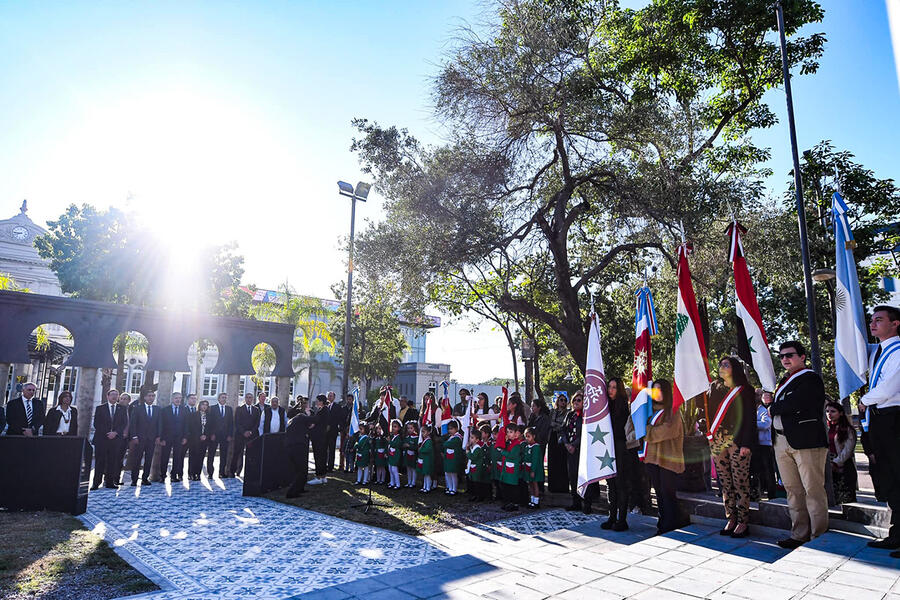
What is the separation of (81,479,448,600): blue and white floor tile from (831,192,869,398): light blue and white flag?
202 inches

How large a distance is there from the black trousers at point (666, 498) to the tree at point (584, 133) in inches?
246

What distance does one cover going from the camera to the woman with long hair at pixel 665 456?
7266 mm

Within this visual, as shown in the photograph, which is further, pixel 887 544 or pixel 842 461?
pixel 842 461

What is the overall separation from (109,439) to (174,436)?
1420 mm

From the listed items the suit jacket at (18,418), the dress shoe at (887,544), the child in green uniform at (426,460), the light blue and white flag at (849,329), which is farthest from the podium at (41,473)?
the light blue and white flag at (849,329)

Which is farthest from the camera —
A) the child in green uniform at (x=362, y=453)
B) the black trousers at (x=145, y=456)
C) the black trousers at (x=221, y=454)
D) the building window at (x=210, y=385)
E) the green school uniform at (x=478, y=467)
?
the building window at (x=210, y=385)

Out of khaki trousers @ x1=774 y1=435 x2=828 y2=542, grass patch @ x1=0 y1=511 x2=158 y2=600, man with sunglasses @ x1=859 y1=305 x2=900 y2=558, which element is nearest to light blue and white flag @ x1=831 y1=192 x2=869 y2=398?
man with sunglasses @ x1=859 y1=305 x2=900 y2=558

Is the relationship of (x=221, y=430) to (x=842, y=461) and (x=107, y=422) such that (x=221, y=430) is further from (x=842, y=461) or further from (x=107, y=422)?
(x=842, y=461)

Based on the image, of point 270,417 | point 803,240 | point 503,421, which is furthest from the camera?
point 270,417

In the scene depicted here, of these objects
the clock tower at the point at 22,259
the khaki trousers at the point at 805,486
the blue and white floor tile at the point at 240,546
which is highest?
the clock tower at the point at 22,259

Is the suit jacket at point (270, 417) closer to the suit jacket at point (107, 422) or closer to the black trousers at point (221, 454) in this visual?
the black trousers at point (221, 454)

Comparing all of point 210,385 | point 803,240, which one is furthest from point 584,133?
point 210,385

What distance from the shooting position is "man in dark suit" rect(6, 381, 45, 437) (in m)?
10.7

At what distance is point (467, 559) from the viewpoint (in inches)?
257
